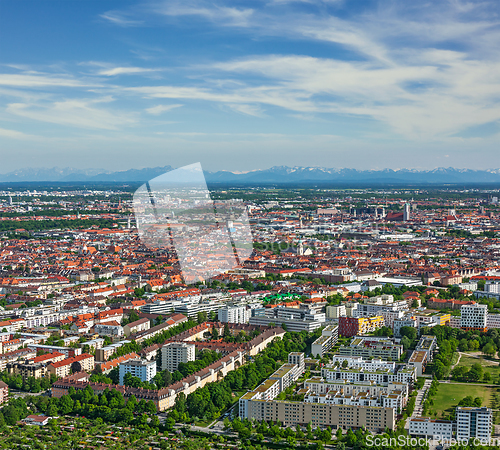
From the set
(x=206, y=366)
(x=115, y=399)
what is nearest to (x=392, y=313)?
(x=206, y=366)

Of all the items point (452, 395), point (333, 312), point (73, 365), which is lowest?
point (452, 395)

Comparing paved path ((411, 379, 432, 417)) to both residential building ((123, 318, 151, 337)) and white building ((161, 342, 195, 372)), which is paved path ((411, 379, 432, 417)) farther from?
residential building ((123, 318, 151, 337))

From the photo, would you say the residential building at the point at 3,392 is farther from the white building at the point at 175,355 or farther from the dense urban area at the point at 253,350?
the white building at the point at 175,355

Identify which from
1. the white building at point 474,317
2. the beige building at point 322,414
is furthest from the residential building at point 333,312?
the beige building at point 322,414

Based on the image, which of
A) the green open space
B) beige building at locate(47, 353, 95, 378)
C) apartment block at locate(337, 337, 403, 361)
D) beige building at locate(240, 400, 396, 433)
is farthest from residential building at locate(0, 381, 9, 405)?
the green open space

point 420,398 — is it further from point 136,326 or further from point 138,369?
point 136,326

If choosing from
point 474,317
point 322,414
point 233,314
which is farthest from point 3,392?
point 474,317
